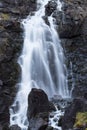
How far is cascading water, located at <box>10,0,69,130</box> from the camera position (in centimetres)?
3377

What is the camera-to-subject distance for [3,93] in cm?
3222

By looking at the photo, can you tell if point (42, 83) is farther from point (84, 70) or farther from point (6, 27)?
point (6, 27)

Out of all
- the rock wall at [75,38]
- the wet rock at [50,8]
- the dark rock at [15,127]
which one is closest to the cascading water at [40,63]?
the rock wall at [75,38]

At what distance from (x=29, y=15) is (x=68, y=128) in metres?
19.0

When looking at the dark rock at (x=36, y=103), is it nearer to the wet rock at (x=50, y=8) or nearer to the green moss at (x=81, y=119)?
the green moss at (x=81, y=119)

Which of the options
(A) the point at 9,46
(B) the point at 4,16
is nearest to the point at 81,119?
(A) the point at 9,46

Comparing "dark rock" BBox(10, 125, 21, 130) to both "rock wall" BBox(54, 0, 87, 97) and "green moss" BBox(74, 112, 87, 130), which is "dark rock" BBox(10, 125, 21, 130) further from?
"rock wall" BBox(54, 0, 87, 97)

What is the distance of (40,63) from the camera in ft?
118

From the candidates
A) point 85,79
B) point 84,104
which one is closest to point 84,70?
point 85,79

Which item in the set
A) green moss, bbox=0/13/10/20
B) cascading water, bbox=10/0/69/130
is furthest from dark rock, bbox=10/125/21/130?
green moss, bbox=0/13/10/20

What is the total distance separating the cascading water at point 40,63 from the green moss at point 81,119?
660 centimetres

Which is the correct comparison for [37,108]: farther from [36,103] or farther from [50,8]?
[50,8]

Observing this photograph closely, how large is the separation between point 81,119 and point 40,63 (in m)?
12.2

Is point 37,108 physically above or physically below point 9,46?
below
